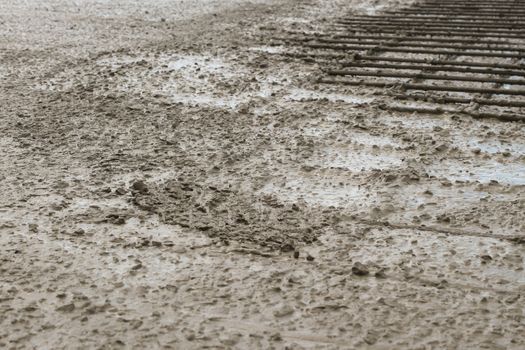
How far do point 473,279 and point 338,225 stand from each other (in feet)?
1.49

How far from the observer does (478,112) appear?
302 cm

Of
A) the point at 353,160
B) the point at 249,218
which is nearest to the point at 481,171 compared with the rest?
the point at 353,160

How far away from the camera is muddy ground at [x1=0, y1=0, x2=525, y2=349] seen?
1565mm

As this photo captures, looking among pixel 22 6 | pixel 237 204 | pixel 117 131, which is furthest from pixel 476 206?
pixel 22 6

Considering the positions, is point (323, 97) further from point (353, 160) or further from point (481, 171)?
point (481, 171)

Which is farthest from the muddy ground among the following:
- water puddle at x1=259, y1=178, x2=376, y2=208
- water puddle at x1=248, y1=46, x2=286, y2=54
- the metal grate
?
water puddle at x1=248, y1=46, x2=286, y2=54

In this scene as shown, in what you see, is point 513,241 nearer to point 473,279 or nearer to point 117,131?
point 473,279

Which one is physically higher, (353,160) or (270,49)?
(270,49)

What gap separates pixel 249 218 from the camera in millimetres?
2082

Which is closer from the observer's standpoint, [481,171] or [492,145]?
[481,171]

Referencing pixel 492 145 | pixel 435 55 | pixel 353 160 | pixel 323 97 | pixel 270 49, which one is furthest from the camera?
pixel 270 49

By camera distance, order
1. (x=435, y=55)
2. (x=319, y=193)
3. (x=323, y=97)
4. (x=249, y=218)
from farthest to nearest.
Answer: (x=435, y=55), (x=323, y=97), (x=319, y=193), (x=249, y=218)

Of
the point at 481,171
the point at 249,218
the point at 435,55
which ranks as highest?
the point at 435,55

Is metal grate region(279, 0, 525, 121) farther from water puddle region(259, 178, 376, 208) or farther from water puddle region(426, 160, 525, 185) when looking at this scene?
water puddle region(259, 178, 376, 208)
